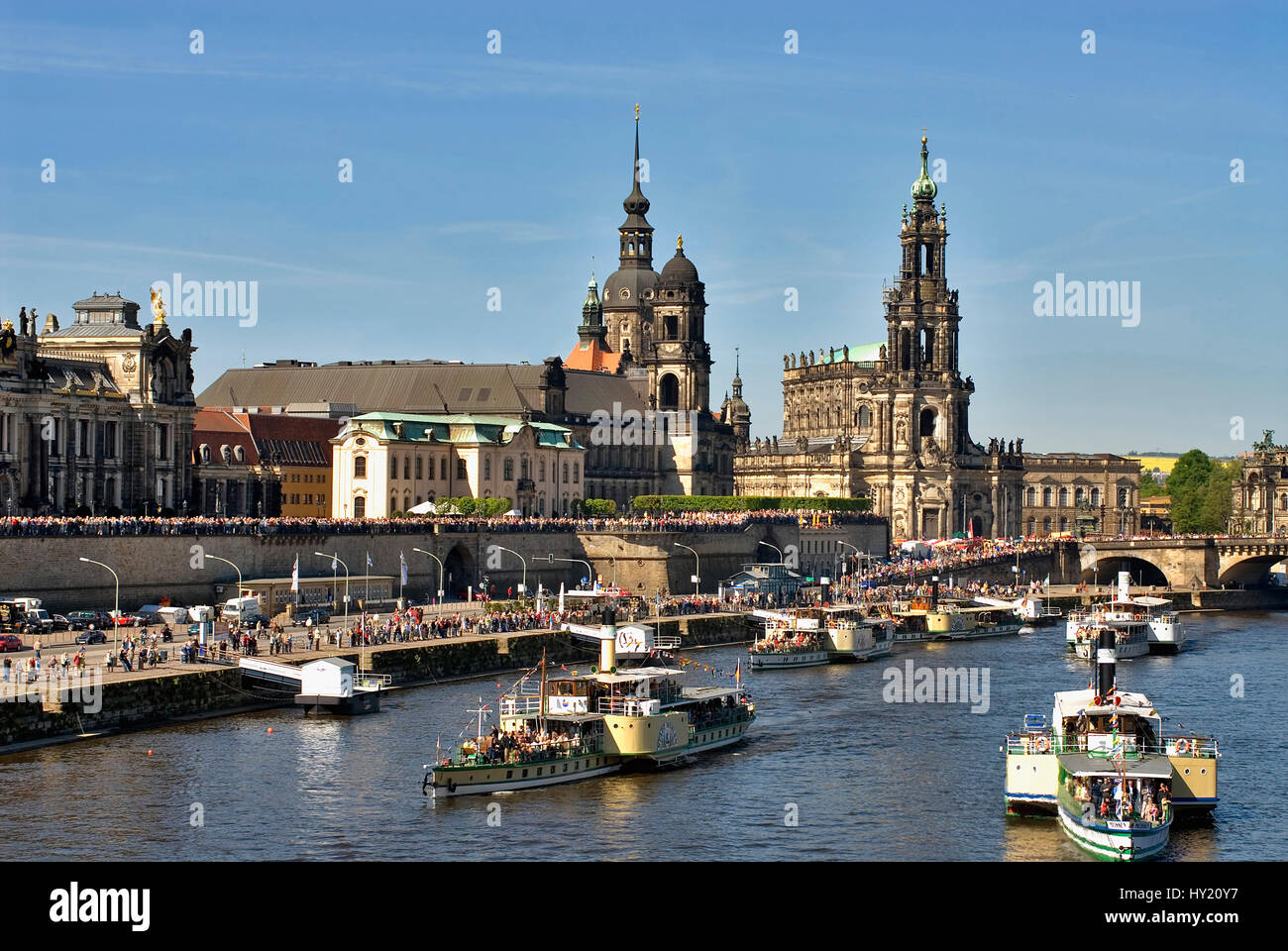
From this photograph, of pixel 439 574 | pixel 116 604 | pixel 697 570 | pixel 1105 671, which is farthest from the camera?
pixel 697 570

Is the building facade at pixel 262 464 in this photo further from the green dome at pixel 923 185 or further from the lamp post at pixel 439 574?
the green dome at pixel 923 185

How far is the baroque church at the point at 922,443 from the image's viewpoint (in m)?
180

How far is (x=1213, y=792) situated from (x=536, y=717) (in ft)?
67.4

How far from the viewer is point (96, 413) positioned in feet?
331

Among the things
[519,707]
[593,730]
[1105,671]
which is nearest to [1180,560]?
[1105,671]

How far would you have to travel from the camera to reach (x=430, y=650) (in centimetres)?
8156

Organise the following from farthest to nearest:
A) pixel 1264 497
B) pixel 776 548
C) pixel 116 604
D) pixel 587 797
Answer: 1. pixel 1264 497
2. pixel 776 548
3. pixel 116 604
4. pixel 587 797

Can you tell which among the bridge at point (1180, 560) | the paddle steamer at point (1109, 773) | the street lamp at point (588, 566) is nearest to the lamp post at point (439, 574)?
the street lamp at point (588, 566)

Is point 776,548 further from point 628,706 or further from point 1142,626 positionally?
point 628,706

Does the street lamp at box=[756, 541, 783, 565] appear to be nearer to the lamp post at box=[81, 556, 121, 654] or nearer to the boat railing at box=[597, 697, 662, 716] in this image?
the lamp post at box=[81, 556, 121, 654]

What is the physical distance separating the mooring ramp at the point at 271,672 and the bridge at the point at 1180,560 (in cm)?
9883

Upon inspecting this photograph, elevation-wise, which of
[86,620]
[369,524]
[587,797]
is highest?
[369,524]

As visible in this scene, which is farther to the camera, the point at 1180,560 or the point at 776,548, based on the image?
the point at 1180,560

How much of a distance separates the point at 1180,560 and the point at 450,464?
6179 centimetres
